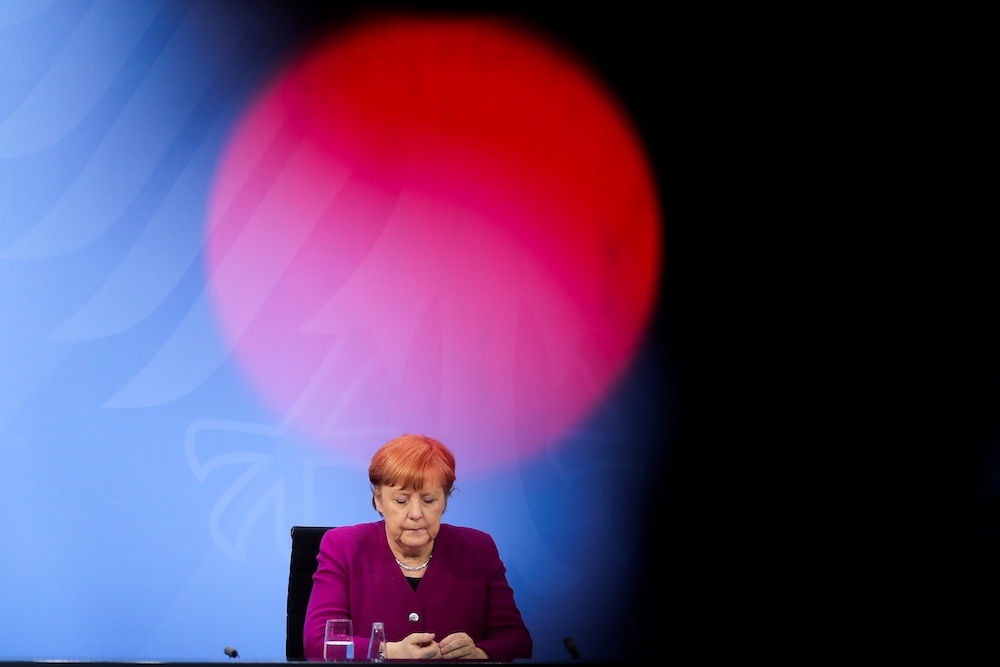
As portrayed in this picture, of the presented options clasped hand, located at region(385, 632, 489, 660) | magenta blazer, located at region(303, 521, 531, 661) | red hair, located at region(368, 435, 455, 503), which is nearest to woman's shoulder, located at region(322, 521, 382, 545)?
magenta blazer, located at region(303, 521, 531, 661)

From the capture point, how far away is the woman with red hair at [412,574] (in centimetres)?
254

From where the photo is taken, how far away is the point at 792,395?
3.73 meters

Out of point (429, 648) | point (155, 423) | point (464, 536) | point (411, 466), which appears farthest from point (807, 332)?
point (155, 423)

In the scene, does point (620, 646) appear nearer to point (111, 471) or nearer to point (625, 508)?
point (625, 508)

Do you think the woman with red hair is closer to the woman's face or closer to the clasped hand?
the woman's face

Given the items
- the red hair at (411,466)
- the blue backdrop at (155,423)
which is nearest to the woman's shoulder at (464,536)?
the red hair at (411,466)

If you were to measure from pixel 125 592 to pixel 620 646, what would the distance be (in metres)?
1.90

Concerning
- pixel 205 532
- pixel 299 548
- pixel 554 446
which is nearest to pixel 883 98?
pixel 554 446

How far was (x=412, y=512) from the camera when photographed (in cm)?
257

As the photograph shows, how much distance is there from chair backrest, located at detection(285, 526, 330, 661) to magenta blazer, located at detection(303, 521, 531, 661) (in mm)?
71

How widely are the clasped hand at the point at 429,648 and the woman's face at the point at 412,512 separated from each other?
1.19ft

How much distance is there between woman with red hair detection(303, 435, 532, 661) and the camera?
8.32ft

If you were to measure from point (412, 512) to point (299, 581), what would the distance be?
1.40 ft

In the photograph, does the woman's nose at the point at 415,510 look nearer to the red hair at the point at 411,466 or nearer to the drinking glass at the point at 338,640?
the red hair at the point at 411,466
